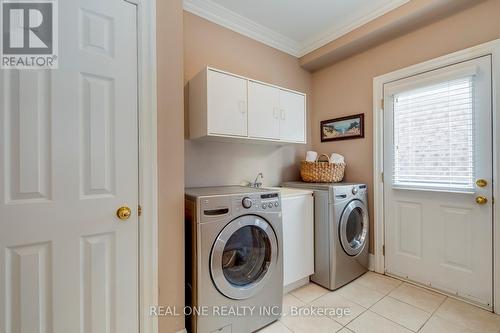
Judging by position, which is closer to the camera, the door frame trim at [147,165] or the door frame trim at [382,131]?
the door frame trim at [147,165]

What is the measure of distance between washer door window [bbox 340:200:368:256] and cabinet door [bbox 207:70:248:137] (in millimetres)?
1286

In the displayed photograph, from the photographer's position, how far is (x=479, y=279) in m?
1.79


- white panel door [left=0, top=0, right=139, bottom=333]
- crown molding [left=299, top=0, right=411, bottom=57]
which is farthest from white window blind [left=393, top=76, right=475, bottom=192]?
white panel door [left=0, top=0, right=139, bottom=333]

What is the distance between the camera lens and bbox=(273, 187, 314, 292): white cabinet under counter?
1.96 meters

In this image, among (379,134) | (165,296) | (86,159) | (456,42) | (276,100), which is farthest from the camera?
(379,134)

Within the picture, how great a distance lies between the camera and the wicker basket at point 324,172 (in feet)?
7.89

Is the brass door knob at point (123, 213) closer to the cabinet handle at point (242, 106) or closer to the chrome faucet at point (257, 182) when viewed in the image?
the cabinet handle at point (242, 106)

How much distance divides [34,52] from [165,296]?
1474mm

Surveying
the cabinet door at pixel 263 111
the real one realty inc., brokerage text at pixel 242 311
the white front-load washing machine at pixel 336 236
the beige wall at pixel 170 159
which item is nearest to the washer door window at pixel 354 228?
the white front-load washing machine at pixel 336 236

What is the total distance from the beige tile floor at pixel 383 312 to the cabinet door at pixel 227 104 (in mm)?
1552

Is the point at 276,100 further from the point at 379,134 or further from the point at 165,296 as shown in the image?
the point at 165,296

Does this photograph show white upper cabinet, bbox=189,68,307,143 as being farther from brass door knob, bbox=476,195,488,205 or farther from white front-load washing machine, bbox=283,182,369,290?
brass door knob, bbox=476,195,488,205

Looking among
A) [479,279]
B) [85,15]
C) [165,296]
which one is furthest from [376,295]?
[85,15]

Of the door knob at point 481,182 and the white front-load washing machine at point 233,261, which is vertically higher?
the door knob at point 481,182
